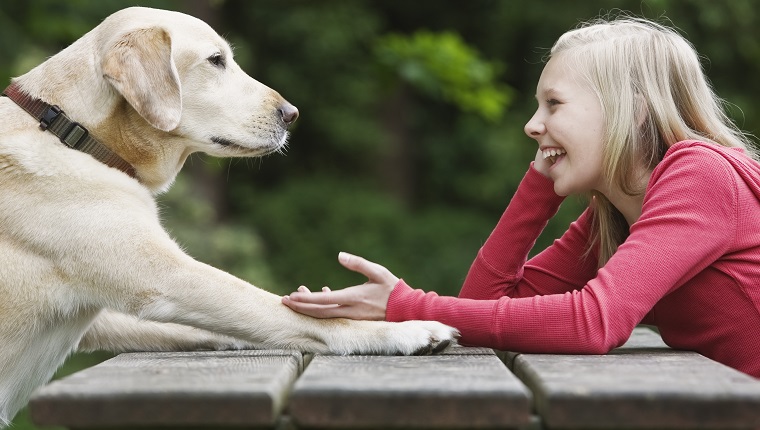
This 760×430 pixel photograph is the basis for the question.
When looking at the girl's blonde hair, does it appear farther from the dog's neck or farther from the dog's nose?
the dog's neck

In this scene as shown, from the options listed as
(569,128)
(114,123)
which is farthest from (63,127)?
(569,128)

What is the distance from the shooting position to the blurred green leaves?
849 centimetres

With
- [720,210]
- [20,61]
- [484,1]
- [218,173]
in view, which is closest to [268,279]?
[218,173]

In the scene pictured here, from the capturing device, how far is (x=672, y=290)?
2.32 metres

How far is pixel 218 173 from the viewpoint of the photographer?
10.1 metres

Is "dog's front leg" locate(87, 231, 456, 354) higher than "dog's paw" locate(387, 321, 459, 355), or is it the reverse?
"dog's paw" locate(387, 321, 459, 355)

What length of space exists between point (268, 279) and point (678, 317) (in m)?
6.52

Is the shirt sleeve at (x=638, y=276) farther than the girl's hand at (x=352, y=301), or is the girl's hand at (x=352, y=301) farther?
the girl's hand at (x=352, y=301)

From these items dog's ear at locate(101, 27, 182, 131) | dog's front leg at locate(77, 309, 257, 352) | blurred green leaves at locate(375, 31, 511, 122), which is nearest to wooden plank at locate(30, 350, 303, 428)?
dog's front leg at locate(77, 309, 257, 352)

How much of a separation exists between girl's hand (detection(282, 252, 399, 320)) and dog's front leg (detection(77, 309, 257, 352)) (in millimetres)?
312

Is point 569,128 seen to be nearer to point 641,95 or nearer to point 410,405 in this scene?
point 641,95

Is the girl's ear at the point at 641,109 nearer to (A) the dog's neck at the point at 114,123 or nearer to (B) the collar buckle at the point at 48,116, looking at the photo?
(A) the dog's neck at the point at 114,123

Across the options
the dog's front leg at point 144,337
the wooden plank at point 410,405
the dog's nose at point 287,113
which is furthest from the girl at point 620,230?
the dog's nose at point 287,113

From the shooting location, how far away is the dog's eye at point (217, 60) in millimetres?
3242
